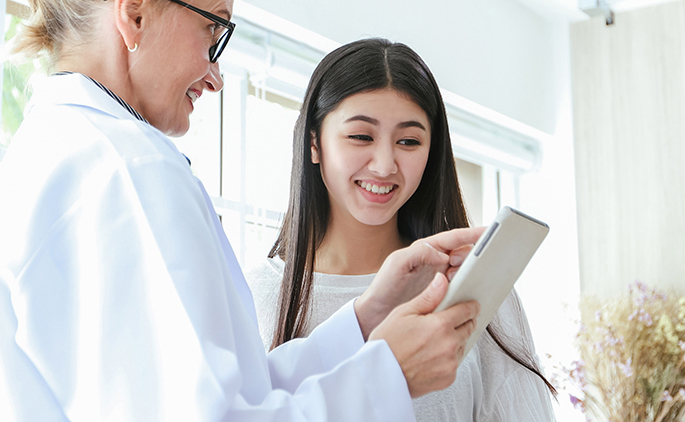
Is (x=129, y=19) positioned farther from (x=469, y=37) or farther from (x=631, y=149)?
(x=631, y=149)

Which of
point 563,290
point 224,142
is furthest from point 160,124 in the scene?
point 563,290

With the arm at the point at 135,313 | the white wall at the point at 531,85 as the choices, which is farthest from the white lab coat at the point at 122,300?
the white wall at the point at 531,85

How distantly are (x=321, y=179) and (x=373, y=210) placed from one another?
187 millimetres

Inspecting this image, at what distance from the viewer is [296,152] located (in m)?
1.64

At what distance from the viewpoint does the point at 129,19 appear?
0.94m

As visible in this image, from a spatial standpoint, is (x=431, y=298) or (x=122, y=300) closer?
(x=122, y=300)

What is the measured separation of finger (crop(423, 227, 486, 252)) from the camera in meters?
1.08

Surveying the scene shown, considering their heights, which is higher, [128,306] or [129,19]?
[129,19]

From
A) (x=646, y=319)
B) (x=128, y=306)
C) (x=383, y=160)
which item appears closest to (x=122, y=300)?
(x=128, y=306)

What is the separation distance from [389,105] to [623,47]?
289 cm

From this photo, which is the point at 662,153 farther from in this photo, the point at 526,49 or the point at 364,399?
the point at 364,399

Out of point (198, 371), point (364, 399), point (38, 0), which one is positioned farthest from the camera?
point (38, 0)

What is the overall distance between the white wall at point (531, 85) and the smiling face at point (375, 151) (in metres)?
1.70

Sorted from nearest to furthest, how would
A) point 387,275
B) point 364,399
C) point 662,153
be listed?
point 364,399
point 387,275
point 662,153
